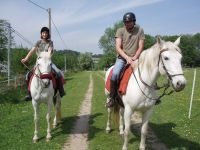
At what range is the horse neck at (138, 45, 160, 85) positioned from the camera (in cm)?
635

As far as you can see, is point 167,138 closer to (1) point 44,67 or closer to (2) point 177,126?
(2) point 177,126

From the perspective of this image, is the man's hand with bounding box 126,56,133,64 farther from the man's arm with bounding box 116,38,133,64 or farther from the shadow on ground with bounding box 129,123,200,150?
the shadow on ground with bounding box 129,123,200,150

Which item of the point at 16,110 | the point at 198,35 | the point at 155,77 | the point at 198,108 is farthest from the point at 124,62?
the point at 198,35

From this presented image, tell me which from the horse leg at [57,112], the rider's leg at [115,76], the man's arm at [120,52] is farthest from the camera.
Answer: the horse leg at [57,112]

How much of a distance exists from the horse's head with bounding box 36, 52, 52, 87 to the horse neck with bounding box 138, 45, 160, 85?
2381mm

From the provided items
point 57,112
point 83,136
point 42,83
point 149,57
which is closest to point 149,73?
point 149,57

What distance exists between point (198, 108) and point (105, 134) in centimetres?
561

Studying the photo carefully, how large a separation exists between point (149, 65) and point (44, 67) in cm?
280

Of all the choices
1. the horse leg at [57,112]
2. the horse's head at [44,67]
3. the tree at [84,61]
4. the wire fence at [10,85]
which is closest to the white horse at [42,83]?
the horse's head at [44,67]

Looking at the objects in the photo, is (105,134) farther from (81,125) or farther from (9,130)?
(9,130)

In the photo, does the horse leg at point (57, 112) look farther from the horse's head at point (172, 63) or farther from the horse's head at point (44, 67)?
the horse's head at point (172, 63)

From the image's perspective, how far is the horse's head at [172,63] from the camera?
5430mm

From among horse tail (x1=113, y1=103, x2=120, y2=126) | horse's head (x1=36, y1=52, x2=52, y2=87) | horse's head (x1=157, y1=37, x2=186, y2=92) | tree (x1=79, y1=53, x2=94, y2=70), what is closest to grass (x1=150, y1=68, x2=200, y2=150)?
horse tail (x1=113, y1=103, x2=120, y2=126)

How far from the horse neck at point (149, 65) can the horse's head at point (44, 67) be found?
7.81 ft
